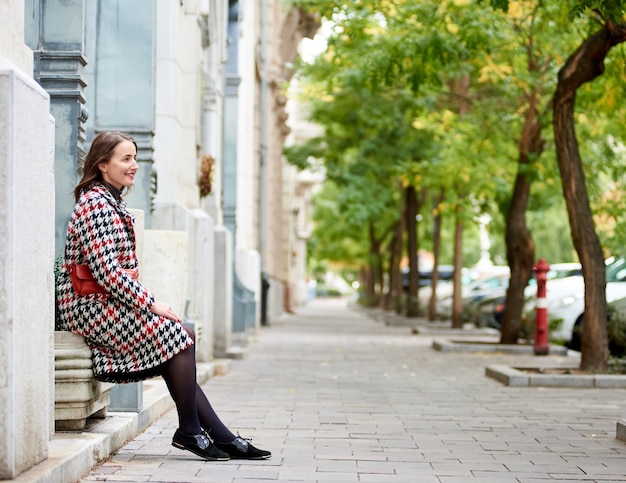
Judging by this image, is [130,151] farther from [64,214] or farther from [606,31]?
[606,31]

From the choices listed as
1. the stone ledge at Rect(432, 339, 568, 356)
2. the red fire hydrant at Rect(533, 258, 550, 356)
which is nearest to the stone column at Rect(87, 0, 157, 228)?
the red fire hydrant at Rect(533, 258, 550, 356)

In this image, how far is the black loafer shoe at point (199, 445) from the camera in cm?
674

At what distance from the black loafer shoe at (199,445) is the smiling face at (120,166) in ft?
4.64

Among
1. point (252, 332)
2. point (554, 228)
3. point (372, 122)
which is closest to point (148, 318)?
point (252, 332)

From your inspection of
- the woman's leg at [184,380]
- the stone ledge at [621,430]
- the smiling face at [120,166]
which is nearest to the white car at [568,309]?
the stone ledge at [621,430]

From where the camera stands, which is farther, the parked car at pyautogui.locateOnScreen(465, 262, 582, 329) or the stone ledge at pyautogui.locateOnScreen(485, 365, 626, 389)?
the parked car at pyautogui.locateOnScreen(465, 262, 582, 329)

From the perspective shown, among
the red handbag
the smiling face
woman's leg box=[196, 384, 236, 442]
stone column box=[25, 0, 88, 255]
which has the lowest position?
woman's leg box=[196, 384, 236, 442]

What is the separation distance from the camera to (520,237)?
1889 cm

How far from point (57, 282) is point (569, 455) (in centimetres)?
324

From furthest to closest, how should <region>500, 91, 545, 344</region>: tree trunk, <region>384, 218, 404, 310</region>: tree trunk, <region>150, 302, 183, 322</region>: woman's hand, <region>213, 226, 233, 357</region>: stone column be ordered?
<region>384, 218, 404, 310</region>: tree trunk → <region>500, 91, 545, 344</region>: tree trunk → <region>213, 226, 233, 357</region>: stone column → <region>150, 302, 183, 322</region>: woman's hand

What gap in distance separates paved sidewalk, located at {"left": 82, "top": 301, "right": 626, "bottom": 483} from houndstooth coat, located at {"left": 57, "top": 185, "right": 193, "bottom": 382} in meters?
0.59

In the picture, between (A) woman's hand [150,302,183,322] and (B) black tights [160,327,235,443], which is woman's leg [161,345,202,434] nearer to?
(B) black tights [160,327,235,443]

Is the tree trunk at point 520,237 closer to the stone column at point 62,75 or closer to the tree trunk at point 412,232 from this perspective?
the tree trunk at point 412,232

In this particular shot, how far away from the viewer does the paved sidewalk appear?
6.62 meters
